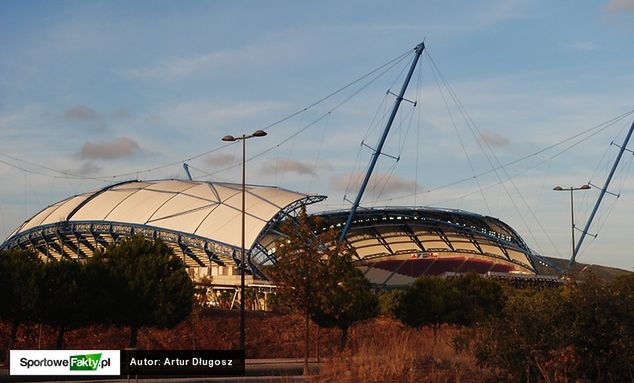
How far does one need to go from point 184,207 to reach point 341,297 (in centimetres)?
4844

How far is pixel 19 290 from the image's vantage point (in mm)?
46250

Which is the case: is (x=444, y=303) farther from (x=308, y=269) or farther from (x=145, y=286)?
(x=145, y=286)

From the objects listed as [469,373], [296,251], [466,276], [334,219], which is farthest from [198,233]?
[469,373]

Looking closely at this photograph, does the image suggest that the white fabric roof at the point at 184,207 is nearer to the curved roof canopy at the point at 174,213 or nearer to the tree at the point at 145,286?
the curved roof canopy at the point at 174,213

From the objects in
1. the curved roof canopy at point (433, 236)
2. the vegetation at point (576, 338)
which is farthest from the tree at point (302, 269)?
the curved roof canopy at point (433, 236)

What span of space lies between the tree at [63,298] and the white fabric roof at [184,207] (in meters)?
38.0

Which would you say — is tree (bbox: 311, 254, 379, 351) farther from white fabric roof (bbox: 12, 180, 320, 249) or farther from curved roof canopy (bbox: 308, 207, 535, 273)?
curved roof canopy (bbox: 308, 207, 535, 273)

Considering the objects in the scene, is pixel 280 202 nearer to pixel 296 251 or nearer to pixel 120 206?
pixel 120 206

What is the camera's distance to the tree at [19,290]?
151ft

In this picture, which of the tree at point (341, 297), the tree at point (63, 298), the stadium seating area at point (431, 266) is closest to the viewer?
the tree at point (341, 297)

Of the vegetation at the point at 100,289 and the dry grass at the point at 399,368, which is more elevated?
the vegetation at the point at 100,289

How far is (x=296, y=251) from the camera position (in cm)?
4422

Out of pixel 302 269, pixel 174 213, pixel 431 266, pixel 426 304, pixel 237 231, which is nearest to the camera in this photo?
pixel 302 269

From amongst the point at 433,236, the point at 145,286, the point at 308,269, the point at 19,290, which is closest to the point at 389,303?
the point at 145,286
